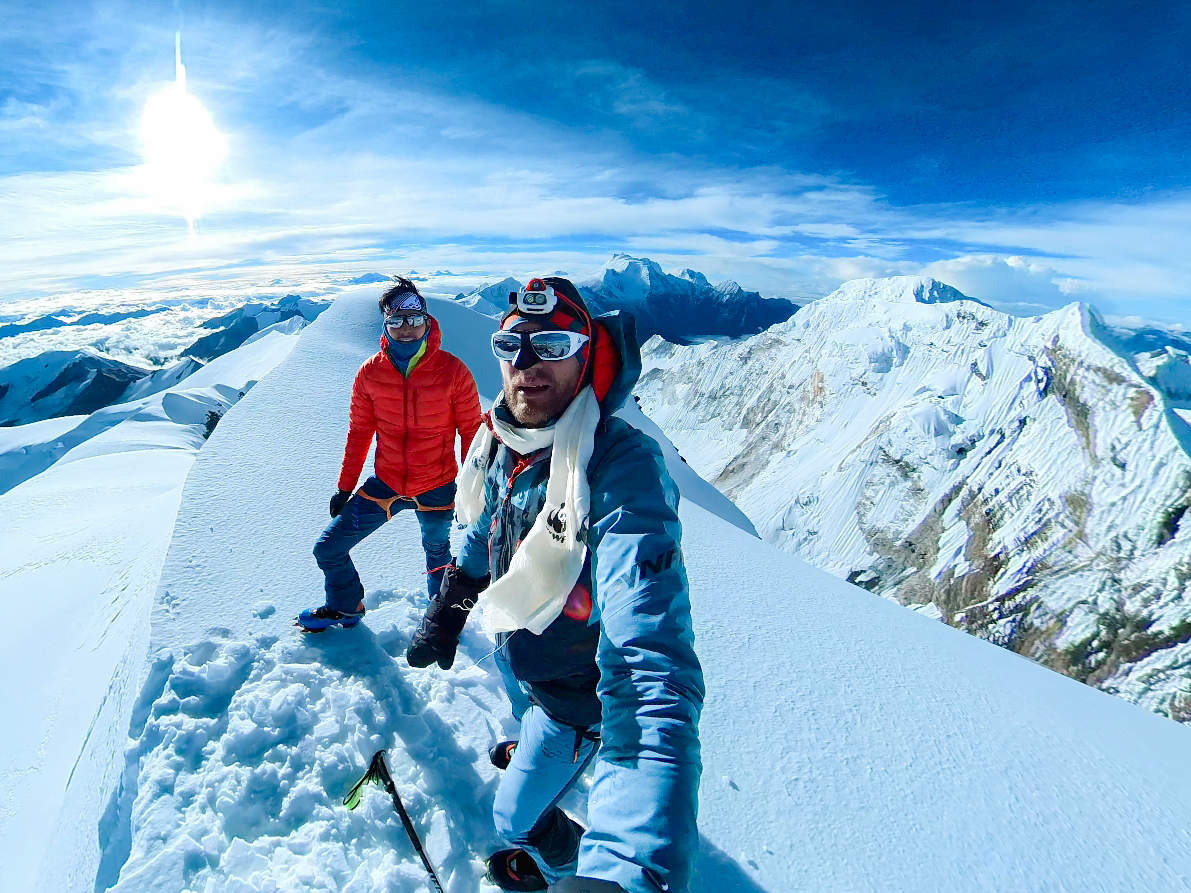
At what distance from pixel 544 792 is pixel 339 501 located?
309cm

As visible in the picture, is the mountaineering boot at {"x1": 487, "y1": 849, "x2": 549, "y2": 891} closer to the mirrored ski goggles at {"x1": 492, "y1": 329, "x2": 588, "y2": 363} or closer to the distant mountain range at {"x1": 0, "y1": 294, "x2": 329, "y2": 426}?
the mirrored ski goggles at {"x1": 492, "y1": 329, "x2": 588, "y2": 363}

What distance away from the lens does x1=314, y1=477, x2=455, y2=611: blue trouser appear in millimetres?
4117

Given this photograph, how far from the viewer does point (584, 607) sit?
2406 mm

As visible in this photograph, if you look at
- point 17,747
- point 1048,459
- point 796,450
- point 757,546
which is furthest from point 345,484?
point 796,450

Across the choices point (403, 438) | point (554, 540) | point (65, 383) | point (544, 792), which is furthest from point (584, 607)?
point (65, 383)

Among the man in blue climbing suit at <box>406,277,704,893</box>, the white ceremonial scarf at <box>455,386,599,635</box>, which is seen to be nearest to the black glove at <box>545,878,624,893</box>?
the man in blue climbing suit at <box>406,277,704,893</box>

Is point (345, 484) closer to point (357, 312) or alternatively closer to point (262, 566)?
point (262, 566)

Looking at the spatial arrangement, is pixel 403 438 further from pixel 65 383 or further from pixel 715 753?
pixel 65 383

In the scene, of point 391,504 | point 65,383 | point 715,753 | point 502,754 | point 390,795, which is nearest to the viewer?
point 390,795

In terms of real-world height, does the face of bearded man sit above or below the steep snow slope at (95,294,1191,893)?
above

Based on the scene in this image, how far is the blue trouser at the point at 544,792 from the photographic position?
249cm

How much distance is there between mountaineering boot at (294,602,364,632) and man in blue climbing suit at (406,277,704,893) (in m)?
1.36

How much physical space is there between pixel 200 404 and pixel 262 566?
4819cm

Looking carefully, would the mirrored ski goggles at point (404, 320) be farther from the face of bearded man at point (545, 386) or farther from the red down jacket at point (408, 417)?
the face of bearded man at point (545, 386)
